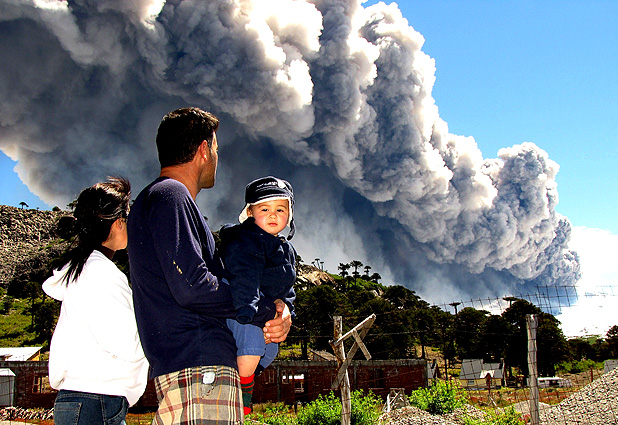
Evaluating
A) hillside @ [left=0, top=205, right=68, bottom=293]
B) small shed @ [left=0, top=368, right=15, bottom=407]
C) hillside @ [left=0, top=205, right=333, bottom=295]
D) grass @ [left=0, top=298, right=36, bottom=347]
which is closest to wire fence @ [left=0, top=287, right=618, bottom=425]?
small shed @ [left=0, top=368, right=15, bottom=407]

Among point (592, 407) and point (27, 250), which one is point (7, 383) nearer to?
point (592, 407)

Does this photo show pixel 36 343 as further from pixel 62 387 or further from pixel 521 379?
pixel 62 387

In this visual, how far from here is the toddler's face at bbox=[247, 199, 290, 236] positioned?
215 cm

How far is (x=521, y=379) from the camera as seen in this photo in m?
30.5

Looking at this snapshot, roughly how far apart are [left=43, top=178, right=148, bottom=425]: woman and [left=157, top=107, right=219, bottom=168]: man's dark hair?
53cm

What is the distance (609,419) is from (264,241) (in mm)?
8280

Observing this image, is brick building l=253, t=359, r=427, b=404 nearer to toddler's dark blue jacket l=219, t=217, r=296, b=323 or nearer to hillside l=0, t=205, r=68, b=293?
toddler's dark blue jacket l=219, t=217, r=296, b=323

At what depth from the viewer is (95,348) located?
1917 millimetres

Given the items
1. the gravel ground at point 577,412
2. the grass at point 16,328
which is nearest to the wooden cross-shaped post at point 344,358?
the gravel ground at point 577,412

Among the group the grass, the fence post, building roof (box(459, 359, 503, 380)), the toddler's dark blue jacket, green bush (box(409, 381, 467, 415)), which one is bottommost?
building roof (box(459, 359, 503, 380))

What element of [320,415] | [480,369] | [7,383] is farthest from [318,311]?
[320,415]

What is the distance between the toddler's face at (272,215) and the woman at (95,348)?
0.63 meters

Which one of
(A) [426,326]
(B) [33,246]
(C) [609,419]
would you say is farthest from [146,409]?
(B) [33,246]

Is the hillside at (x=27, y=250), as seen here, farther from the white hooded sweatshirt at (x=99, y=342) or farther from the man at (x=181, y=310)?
the man at (x=181, y=310)
